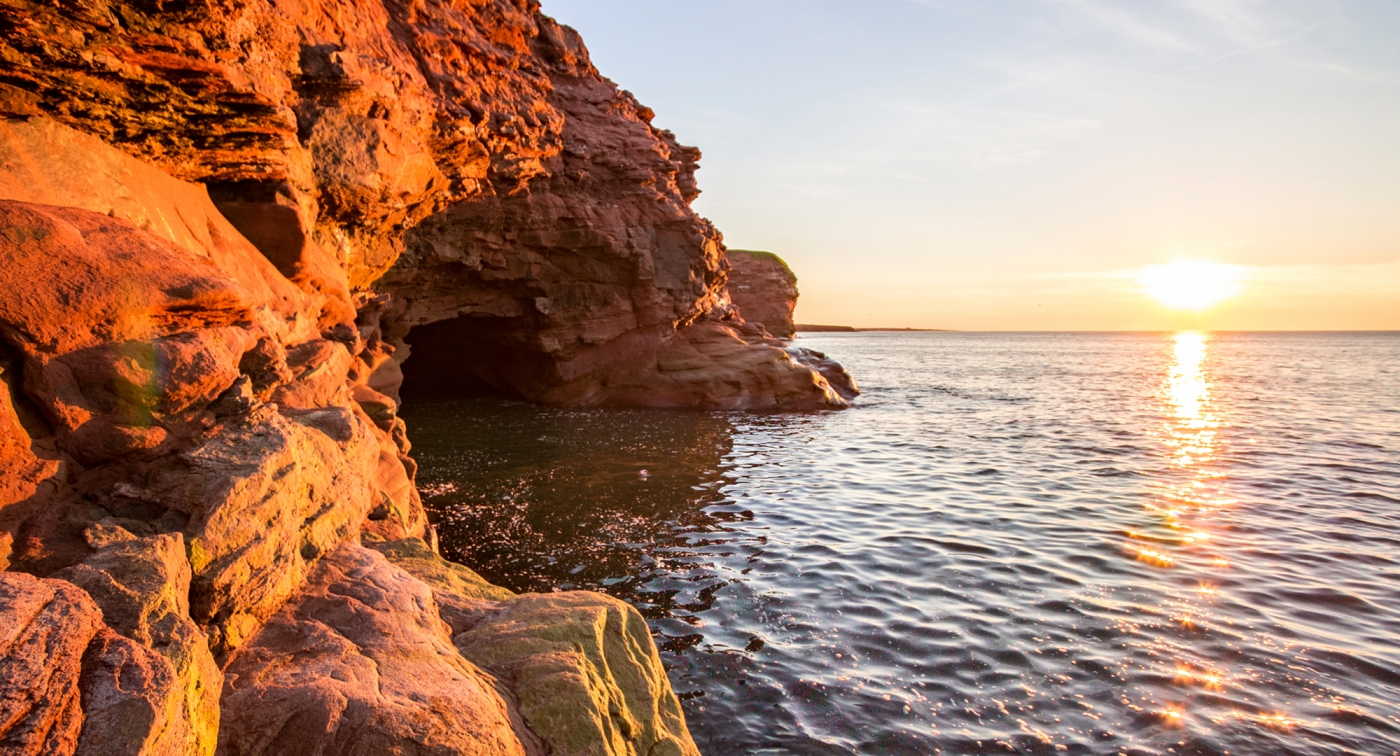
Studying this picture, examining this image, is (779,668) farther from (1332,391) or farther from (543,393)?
(1332,391)

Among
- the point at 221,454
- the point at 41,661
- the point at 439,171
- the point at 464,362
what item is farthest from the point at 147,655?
the point at 464,362

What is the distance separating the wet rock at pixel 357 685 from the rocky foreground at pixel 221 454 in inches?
0.7

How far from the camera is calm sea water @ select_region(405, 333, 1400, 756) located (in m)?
6.45

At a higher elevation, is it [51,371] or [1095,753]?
[51,371]

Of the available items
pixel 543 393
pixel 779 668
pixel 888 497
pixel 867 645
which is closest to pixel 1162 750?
pixel 867 645

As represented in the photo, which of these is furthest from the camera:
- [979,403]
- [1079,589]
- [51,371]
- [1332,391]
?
[1332,391]

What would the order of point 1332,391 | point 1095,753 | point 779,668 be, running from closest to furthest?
point 1095,753 < point 779,668 < point 1332,391

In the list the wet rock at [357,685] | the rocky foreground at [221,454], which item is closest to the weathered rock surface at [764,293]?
the rocky foreground at [221,454]

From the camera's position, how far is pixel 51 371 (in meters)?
4.77

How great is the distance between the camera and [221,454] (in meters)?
5.20

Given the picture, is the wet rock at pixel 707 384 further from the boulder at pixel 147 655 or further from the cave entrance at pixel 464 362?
the boulder at pixel 147 655

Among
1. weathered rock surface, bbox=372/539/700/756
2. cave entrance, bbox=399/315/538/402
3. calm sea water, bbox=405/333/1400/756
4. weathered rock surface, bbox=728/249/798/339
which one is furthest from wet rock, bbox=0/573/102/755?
weathered rock surface, bbox=728/249/798/339

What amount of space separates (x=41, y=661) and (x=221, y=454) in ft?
8.26

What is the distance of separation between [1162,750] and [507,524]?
30.2 feet
